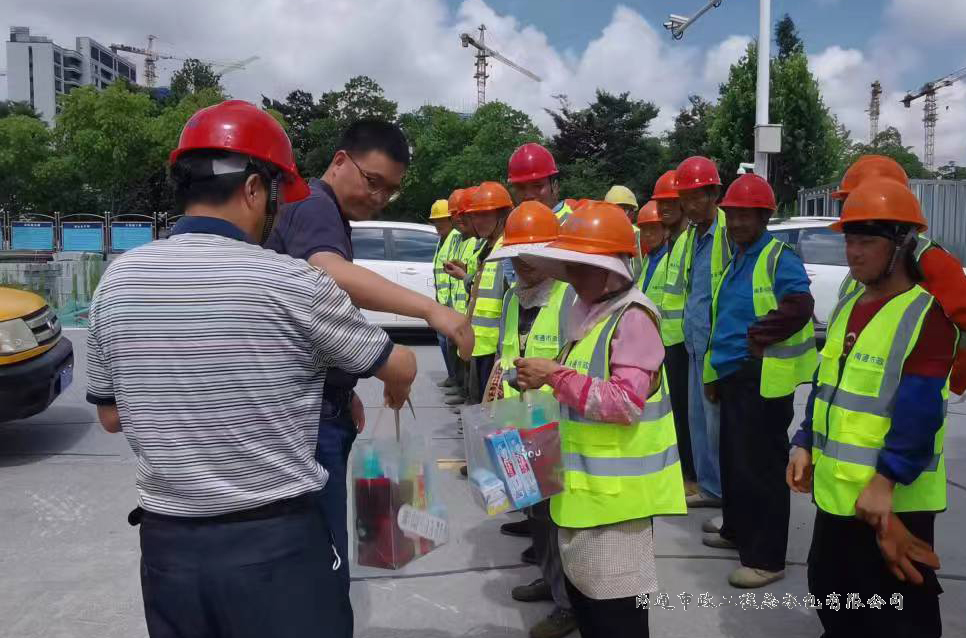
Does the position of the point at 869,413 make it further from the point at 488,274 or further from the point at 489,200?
the point at 489,200

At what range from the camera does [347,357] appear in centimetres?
163

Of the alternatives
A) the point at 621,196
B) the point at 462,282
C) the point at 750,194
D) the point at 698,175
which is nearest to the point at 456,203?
A: the point at 462,282

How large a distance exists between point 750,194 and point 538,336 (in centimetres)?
134

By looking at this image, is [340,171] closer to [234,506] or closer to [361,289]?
[361,289]

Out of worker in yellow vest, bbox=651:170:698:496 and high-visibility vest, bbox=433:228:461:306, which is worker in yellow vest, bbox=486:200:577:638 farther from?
high-visibility vest, bbox=433:228:461:306

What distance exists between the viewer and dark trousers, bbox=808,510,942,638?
2.50 metres

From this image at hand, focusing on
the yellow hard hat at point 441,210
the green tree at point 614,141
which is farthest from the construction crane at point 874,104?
the yellow hard hat at point 441,210

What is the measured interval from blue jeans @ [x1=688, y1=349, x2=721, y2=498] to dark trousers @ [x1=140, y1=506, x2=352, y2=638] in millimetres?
3197

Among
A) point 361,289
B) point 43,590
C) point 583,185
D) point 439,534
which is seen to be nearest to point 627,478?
point 439,534

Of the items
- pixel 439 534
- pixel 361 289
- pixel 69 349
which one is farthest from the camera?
pixel 69 349

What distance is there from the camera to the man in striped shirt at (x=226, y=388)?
1542 millimetres

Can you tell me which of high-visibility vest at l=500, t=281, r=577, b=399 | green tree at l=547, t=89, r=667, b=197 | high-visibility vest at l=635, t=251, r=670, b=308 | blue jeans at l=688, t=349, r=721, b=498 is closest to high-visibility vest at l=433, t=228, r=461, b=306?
high-visibility vest at l=635, t=251, r=670, b=308

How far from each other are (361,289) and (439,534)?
2.50 feet

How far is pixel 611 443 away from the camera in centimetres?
242
